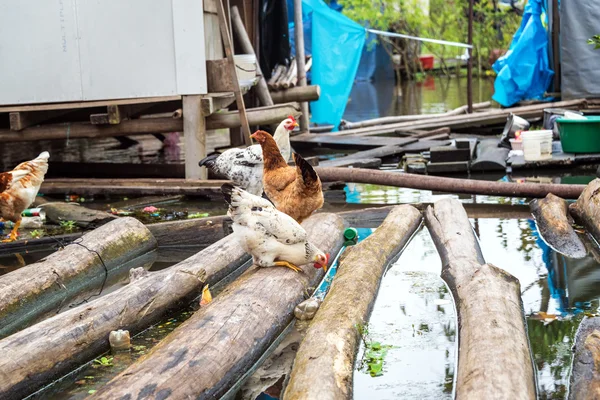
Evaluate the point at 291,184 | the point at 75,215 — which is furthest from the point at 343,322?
the point at 75,215

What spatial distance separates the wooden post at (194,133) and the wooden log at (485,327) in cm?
443

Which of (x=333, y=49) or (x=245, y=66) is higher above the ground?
(x=333, y=49)

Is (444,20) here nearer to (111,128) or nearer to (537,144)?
(537,144)

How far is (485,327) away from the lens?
4.69m

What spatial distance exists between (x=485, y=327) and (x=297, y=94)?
395 inches

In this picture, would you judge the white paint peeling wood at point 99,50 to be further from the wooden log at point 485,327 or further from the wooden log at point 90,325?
the wooden log at point 485,327

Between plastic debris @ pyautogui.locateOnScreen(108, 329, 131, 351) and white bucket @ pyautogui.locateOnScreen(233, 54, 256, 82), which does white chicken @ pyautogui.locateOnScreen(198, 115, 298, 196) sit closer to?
plastic debris @ pyautogui.locateOnScreen(108, 329, 131, 351)

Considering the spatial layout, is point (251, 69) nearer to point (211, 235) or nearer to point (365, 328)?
point (211, 235)

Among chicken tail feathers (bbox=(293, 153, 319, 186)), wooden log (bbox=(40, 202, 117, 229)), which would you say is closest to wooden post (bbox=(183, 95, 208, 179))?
wooden log (bbox=(40, 202, 117, 229))

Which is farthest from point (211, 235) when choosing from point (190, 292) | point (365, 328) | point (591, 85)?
point (591, 85)

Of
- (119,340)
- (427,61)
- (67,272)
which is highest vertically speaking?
(427,61)

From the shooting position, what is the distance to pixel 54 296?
21.2 feet

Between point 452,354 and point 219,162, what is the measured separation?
439cm

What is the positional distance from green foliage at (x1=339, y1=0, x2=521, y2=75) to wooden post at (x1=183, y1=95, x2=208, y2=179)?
832 inches
